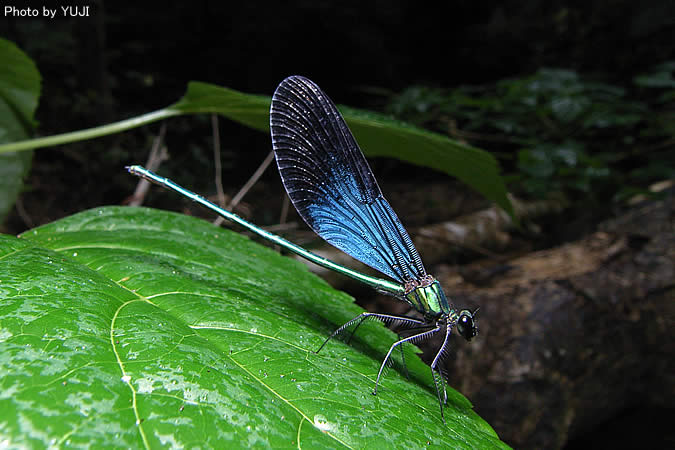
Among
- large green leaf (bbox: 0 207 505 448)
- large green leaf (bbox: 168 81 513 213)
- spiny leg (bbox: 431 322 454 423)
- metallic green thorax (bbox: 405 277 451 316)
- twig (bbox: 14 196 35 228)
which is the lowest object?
twig (bbox: 14 196 35 228)

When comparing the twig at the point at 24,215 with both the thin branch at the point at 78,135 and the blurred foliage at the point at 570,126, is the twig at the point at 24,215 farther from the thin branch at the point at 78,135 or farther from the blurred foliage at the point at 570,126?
the blurred foliage at the point at 570,126

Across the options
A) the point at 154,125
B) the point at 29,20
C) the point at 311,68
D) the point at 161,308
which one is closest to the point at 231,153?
the point at 154,125

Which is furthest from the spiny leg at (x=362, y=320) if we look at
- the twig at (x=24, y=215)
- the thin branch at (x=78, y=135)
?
the twig at (x=24, y=215)

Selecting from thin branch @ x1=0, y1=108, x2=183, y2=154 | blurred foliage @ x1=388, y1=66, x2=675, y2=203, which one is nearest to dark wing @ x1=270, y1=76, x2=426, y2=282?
thin branch @ x1=0, y1=108, x2=183, y2=154

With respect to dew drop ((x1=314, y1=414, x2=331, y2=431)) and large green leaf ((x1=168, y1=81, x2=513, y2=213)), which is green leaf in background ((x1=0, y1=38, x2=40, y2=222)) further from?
dew drop ((x1=314, y1=414, x2=331, y2=431))

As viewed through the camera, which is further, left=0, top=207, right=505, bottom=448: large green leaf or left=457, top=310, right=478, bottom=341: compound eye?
left=457, top=310, right=478, bottom=341: compound eye
